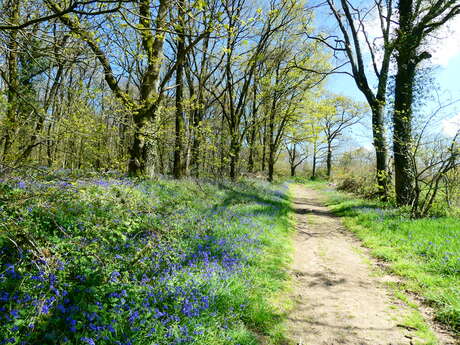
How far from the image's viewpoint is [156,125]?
27.6 feet

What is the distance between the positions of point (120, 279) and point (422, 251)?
664 centimetres

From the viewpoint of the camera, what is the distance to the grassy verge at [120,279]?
2.84 meters

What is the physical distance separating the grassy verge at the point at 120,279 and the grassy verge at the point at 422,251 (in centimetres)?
246

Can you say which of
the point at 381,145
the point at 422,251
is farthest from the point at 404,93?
the point at 422,251

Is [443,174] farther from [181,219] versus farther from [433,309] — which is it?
[181,219]

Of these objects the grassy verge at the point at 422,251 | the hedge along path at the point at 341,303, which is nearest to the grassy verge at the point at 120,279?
the hedge along path at the point at 341,303

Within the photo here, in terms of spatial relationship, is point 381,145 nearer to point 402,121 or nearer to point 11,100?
point 402,121

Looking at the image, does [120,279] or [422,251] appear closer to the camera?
[120,279]

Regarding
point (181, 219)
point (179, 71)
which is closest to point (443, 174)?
point (181, 219)

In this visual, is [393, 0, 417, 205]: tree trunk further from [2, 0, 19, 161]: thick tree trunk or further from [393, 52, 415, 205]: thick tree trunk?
[2, 0, 19, 161]: thick tree trunk

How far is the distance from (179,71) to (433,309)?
40.4 feet

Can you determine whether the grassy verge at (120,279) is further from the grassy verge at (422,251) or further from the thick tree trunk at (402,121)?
the thick tree trunk at (402,121)

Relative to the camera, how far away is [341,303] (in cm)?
479

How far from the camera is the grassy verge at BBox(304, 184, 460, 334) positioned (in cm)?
462
